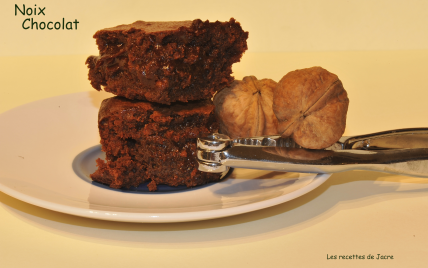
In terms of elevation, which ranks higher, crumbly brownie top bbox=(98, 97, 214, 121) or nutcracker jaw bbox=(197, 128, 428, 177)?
crumbly brownie top bbox=(98, 97, 214, 121)

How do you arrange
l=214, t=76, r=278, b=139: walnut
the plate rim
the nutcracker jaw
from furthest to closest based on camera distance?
l=214, t=76, r=278, b=139: walnut → the nutcracker jaw → the plate rim

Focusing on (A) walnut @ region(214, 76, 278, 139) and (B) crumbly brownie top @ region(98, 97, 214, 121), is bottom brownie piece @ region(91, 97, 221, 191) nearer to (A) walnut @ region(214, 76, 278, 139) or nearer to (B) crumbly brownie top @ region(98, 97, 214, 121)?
(B) crumbly brownie top @ region(98, 97, 214, 121)

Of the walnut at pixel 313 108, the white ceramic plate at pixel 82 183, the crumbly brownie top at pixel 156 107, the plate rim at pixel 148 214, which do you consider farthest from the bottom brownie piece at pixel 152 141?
the plate rim at pixel 148 214

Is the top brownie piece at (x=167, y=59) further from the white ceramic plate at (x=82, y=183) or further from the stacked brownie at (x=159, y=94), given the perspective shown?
the white ceramic plate at (x=82, y=183)

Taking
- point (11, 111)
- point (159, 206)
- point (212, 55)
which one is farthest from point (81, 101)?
point (159, 206)

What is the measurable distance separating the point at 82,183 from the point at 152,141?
41cm

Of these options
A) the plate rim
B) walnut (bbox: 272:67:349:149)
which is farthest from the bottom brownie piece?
the plate rim

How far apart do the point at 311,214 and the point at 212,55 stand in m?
0.98

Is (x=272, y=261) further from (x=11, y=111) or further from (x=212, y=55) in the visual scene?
(x=11, y=111)

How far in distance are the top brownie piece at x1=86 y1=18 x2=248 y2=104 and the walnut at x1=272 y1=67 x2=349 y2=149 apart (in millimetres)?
390

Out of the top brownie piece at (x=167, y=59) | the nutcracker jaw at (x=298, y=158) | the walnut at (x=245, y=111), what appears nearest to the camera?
the nutcracker jaw at (x=298, y=158)

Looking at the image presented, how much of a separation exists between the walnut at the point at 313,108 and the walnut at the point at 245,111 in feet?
0.78

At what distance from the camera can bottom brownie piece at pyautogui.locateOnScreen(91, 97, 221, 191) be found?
2309mm

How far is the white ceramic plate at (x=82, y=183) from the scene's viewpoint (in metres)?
1.86
